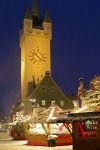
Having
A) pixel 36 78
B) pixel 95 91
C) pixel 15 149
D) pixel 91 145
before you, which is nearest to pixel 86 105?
pixel 95 91

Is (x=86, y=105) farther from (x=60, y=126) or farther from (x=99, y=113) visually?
(x=60, y=126)

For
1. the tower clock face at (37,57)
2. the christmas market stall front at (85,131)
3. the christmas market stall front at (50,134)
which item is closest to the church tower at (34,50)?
the tower clock face at (37,57)

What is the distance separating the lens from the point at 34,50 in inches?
3932

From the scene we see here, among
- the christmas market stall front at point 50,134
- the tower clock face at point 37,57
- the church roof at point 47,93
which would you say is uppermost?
the tower clock face at point 37,57

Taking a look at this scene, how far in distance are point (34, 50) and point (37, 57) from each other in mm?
2083

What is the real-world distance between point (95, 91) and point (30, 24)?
7702 cm

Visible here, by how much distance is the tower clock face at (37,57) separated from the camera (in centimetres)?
9894

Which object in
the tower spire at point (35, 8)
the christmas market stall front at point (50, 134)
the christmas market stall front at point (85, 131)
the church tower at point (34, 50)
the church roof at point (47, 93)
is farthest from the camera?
the tower spire at point (35, 8)

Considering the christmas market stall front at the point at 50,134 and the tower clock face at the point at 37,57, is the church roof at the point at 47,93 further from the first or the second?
the christmas market stall front at the point at 50,134

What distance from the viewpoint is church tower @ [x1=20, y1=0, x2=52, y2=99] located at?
97250 mm

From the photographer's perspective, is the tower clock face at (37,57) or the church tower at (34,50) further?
the tower clock face at (37,57)

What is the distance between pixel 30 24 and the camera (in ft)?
336

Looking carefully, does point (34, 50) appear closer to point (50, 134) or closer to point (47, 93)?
point (47, 93)

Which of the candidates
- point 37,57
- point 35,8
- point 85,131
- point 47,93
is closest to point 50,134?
point 85,131
